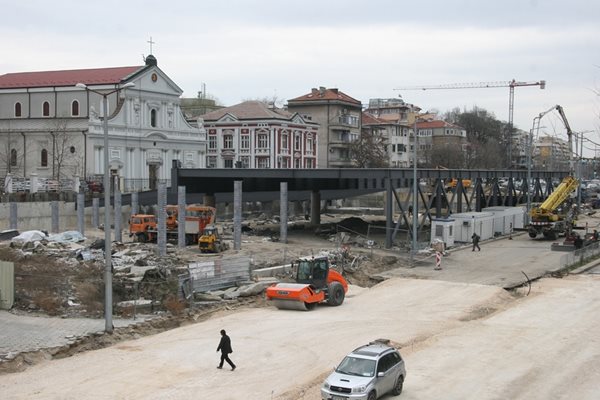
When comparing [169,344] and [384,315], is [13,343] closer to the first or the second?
[169,344]

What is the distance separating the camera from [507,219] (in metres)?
60.3

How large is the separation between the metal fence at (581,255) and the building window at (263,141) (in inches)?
1797

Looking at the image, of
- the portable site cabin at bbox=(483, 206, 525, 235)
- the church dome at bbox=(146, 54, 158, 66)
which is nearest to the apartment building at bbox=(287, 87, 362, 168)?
the church dome at bbox=(146, 54, 158, 66)

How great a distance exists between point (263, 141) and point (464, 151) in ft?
226

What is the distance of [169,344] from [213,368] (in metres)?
3.36

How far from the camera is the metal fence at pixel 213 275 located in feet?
99.9

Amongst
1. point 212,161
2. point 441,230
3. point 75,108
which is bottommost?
point 441,230

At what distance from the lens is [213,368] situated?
21016mm

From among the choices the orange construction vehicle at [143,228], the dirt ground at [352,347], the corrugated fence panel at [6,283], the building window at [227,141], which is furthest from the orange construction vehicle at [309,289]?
the building window at [227,141]

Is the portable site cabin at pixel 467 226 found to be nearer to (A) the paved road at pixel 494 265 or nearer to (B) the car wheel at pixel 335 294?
(A) the paved road at pixel 494 265

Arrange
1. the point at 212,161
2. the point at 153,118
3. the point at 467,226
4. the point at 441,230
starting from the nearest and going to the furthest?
the point at 441,230 → the point at 467,226 → the point at 153,118 → the point at 212,161

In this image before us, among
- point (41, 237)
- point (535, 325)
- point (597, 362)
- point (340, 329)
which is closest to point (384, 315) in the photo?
point (340, 329)

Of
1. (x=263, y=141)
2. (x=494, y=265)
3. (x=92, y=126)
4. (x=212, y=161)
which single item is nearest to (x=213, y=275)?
(x=494, y=265)

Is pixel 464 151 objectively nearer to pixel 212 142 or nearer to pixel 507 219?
pixel 212 142
